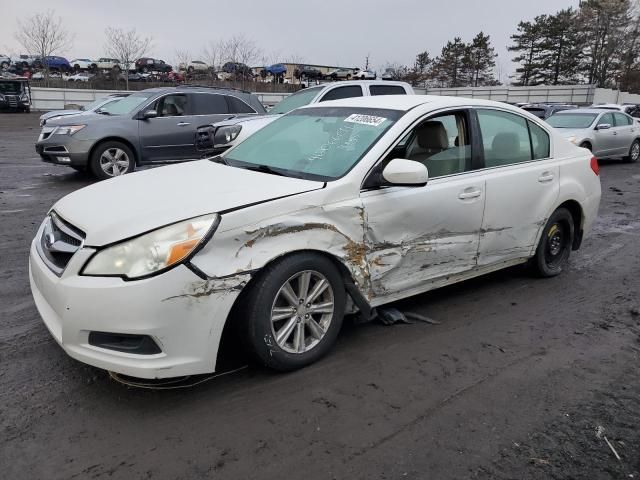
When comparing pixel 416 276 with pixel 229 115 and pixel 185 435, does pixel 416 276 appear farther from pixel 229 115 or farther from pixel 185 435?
pixel 229 115

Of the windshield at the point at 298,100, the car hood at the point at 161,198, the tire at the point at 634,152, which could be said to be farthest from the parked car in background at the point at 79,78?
the car hood at the point at 161,198

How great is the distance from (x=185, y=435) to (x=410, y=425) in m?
1.15

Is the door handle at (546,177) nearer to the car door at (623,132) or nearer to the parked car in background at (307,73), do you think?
the car door at (623,132)

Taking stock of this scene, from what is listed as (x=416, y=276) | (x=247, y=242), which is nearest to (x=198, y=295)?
(x=247, y=242)

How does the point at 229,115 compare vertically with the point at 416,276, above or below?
above

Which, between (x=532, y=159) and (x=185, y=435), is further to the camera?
(x=532, y=159)

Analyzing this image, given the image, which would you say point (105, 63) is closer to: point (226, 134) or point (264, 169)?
point (226, 134)

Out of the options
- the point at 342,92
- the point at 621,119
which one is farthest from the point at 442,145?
the point at 621,119

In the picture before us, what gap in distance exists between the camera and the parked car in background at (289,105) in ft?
30.4

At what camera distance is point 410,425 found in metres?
2.77

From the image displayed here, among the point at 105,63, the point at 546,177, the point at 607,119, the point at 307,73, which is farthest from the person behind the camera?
the point at 105,63

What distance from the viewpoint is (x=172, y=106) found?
10.6 meters

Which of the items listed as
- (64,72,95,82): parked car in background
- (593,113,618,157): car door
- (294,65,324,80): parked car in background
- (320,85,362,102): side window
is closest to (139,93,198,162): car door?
(320,85,362,102): side window

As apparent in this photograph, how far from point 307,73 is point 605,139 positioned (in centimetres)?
3533
